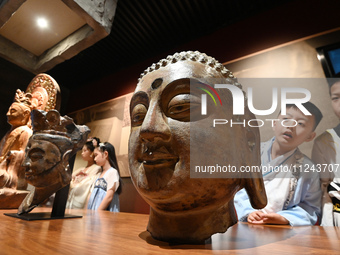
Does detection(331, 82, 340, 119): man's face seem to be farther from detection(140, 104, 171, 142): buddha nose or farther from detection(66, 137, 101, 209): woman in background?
detection(66, 137, 101, 209): woman in background

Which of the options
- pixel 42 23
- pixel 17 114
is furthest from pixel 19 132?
pixel 42 23

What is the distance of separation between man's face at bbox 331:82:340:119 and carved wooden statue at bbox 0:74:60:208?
314 centimetres

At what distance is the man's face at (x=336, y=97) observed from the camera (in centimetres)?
217

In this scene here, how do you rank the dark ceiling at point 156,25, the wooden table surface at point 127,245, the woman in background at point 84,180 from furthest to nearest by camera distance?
the woman in background at point 84,180 → the dark ceiling at point 156,25 → the wooden table surface at point 127,245

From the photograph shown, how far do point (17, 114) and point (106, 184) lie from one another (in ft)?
5.12

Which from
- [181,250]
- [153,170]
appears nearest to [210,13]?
[153,170]

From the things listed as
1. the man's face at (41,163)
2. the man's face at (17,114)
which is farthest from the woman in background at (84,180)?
the man's face at (41,163)

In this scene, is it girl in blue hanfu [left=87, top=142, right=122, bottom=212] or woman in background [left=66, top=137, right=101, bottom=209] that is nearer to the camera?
girl in blue hanfu [left=87, top=142, right=122, bottom=212]

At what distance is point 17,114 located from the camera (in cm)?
313

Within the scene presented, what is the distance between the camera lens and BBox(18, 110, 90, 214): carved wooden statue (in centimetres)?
165

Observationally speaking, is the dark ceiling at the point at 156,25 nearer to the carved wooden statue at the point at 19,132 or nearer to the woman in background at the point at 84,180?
the carved wooden statue at the point at 19,132

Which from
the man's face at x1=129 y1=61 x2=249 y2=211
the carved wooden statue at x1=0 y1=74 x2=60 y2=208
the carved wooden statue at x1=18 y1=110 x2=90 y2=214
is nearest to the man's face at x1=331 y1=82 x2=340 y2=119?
the man's face at x1=129 y1=61 x2=249 y2=211

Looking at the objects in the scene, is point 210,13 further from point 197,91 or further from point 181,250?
point 181,250

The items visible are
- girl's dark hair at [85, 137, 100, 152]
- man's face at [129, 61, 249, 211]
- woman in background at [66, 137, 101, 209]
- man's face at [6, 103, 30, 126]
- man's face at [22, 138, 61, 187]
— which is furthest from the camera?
girl's dark hair at [85, 137, 100, 152]
